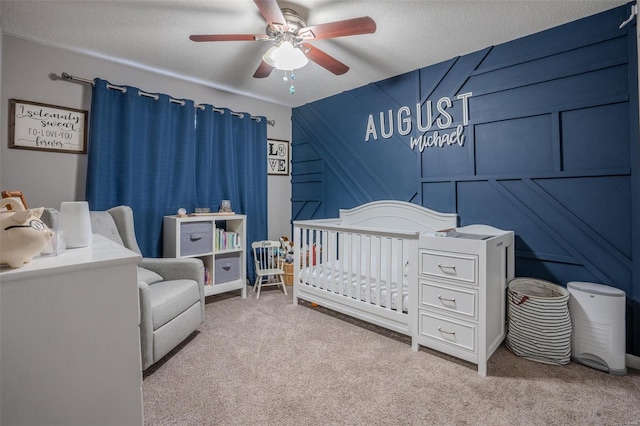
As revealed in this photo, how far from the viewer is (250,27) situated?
2154 millimetres

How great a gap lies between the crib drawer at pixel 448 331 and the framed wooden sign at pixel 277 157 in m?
2.63

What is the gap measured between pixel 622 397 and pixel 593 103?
5.79ft

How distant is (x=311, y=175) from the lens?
12.8 feet

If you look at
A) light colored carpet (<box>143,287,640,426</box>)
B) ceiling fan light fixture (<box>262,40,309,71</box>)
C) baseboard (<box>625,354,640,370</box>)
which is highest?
ceiling fan light fixture (<box>262,40,309,71</box>)

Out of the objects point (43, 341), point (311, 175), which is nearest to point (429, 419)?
point (43, 341)

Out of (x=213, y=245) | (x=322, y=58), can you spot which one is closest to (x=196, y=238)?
(x=213, y=245)

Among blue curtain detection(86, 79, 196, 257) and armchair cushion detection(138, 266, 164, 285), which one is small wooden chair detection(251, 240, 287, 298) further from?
armchair cushion detection(138, 266, 164, 285)

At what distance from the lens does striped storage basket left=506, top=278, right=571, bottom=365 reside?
1.89 m

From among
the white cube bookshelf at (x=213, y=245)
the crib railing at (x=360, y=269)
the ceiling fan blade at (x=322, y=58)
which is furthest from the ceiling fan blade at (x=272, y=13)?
the white cube bookshelf at (x=213, y=245)

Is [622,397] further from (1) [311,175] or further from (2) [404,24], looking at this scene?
(1) [311,175]

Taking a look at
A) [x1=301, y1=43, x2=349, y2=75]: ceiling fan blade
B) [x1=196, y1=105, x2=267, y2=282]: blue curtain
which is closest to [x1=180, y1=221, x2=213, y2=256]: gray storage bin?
[x1=196, y1=105, x2=267, y2=282]: blue curtain

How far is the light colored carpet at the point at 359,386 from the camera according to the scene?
144 cm

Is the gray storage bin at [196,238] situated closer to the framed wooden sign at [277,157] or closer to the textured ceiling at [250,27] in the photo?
the framed wooden sign at [277,157]

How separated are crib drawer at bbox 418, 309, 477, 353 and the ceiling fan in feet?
6.02
